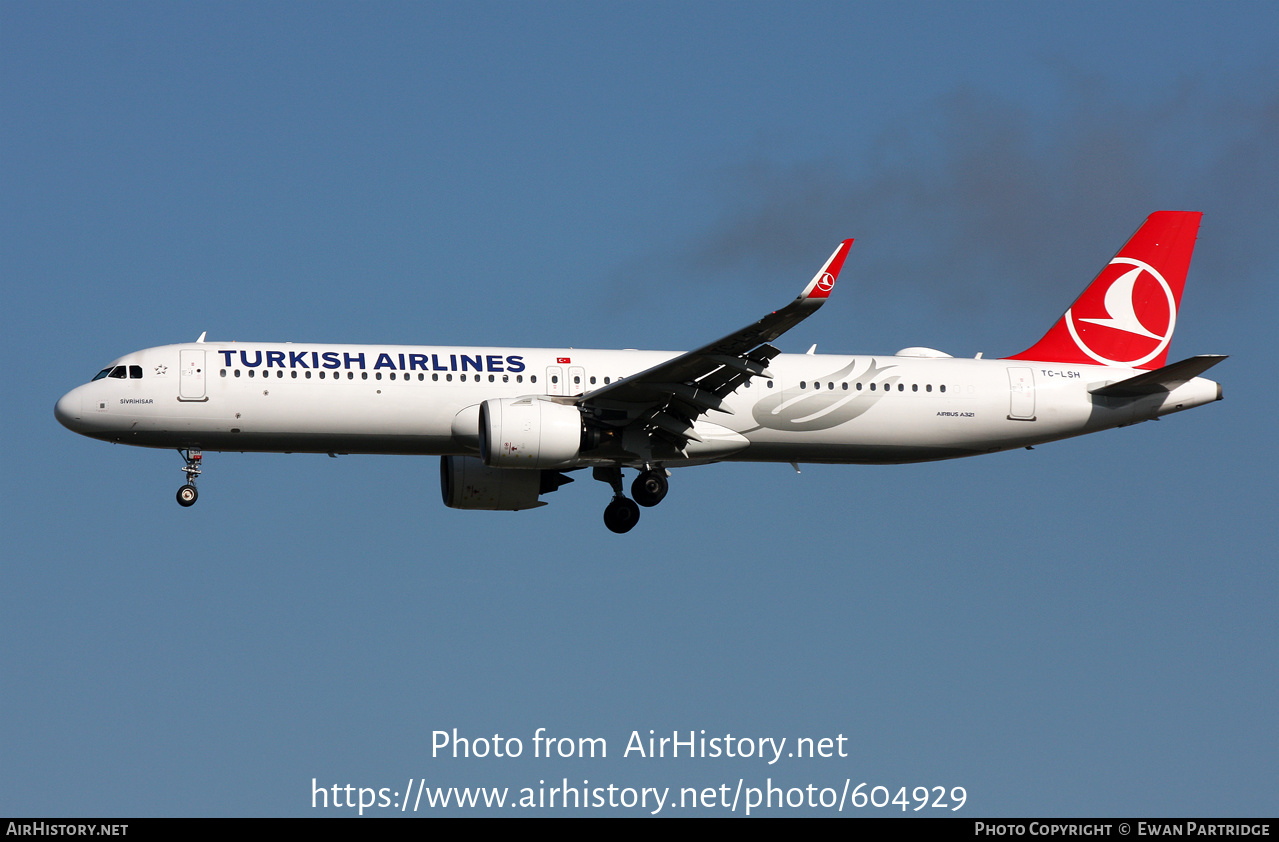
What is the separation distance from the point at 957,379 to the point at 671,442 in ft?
24.1

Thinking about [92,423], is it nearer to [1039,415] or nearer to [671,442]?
[671,442]

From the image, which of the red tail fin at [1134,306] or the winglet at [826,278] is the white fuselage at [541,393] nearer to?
the red tail fin at [1134,306]

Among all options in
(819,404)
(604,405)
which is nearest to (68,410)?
(604,405)

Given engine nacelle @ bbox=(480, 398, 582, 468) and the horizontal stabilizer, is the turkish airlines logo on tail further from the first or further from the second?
engine nacelle @ bbox=(480, 398, 582, 468)

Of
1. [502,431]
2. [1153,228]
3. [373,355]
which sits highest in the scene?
[1153,228]

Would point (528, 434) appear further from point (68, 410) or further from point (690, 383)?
Result: point (68, 410)

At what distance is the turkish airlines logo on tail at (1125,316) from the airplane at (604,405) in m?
0.57

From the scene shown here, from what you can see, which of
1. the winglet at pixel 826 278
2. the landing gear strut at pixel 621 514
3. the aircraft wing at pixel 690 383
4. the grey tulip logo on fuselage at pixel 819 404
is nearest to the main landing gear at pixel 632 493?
the landing gear strut at pixel 621 514

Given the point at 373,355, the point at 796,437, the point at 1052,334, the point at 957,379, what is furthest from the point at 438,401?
the point at 1052,334

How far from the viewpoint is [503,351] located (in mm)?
39750

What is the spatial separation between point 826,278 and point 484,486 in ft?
40.9

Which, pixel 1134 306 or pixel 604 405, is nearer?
pixel 604 405

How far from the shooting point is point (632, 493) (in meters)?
40.1

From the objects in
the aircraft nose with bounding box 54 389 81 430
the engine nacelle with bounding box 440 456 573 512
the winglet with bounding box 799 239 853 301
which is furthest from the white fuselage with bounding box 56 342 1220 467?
the winglet with bounding box 799 239 853 301
